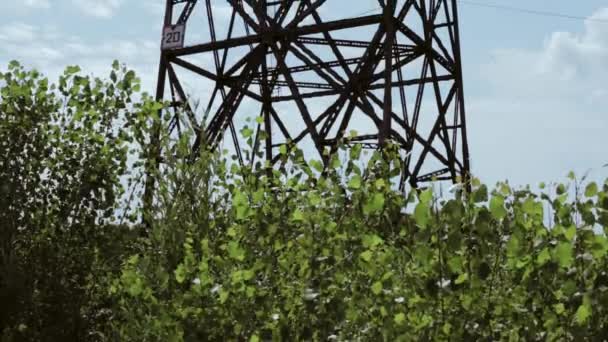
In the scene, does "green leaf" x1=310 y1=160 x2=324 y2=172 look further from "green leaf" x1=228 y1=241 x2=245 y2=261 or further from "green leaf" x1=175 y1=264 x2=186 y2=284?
"green leaf" x1=175 y1=264 x2=186 y2=284

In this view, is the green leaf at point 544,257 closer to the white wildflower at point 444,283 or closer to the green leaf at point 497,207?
the green leaf at point 497,207

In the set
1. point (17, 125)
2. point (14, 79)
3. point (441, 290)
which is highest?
A: point (14, 79)

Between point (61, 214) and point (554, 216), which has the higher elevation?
point (61, 214)

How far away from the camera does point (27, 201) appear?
843cm

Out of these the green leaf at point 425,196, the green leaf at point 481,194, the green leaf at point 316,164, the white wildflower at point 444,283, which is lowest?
the white wildflower at point 444,283

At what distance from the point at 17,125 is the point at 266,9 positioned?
921cm

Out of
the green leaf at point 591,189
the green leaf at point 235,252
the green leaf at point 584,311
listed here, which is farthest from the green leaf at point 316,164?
the green leaf at point 584,311

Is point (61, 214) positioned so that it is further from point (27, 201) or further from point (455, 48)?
point (455, 48)

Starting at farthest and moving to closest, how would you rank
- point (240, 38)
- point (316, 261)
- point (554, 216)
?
point (240, 38), point (316, 261), point (554, 216)

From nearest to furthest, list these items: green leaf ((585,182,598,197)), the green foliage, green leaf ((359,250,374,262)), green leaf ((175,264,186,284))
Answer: green leaf ((585,182,598,197)) → green leaf ((359,250,374,262)) → green leaf ((175,264,186,284)) → the green foliage

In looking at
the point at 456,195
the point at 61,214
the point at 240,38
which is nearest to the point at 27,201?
the point at 61,214

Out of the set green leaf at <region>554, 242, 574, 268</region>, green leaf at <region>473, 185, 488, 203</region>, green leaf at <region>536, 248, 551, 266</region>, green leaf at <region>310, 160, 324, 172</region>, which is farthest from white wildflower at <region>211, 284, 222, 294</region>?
green leaf at <region>554, 242, 574, 268</region>

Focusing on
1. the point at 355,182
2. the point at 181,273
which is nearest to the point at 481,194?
the point at 355,182

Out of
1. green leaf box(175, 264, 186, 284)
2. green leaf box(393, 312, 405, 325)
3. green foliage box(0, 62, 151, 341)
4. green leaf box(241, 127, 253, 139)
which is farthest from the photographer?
green foliage box(0, 62, 151, 341)
